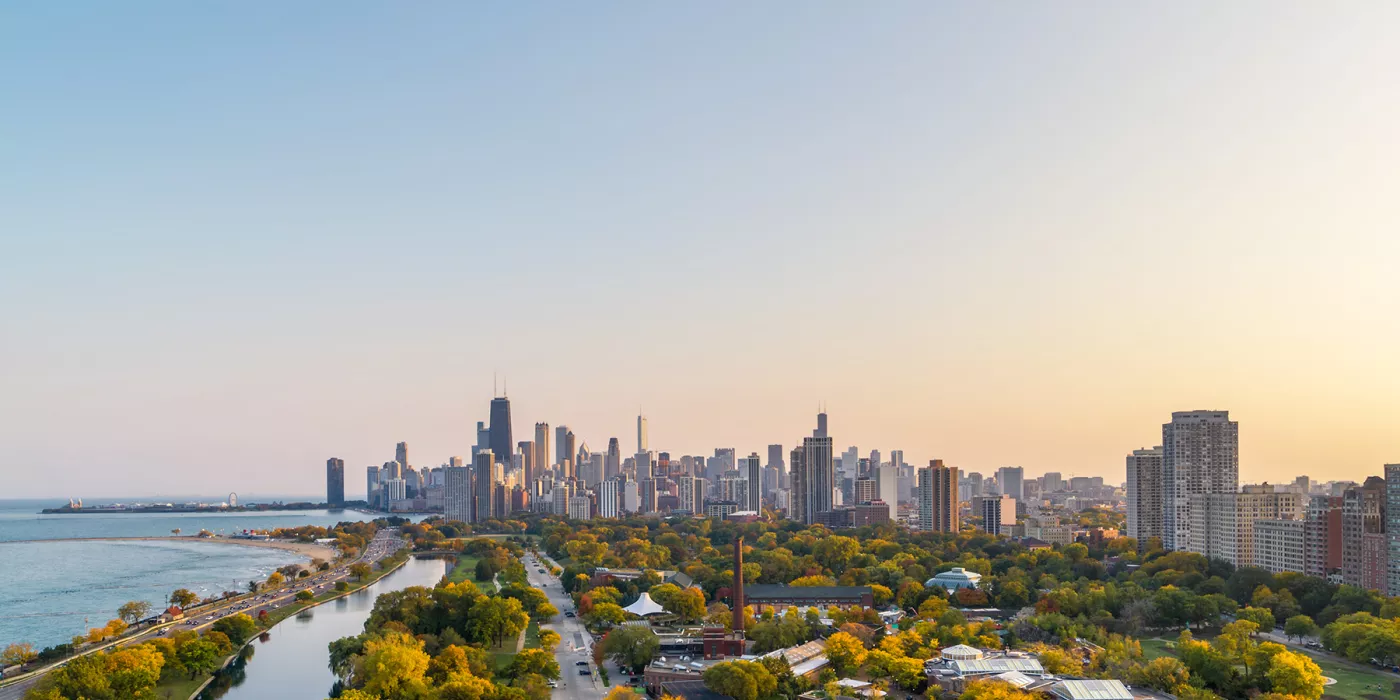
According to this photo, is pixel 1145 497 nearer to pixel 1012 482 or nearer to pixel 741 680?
pixel 741 680

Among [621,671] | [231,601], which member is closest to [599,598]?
[621,671]

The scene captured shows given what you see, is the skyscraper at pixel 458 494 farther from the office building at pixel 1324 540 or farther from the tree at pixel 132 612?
the office building at pixel 1324 540

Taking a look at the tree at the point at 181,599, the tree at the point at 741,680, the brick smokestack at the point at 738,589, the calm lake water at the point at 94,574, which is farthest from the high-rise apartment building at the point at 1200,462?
the calm lake water at the point at 94,574

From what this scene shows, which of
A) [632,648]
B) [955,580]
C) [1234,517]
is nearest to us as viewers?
[632,648]

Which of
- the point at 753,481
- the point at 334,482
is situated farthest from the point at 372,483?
the point at 753,481

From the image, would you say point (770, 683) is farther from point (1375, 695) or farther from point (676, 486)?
point (676, 486)

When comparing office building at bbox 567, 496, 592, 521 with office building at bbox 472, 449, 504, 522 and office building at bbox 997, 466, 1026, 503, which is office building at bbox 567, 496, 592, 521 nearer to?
office building at bbox 472, 449, 504, 522
